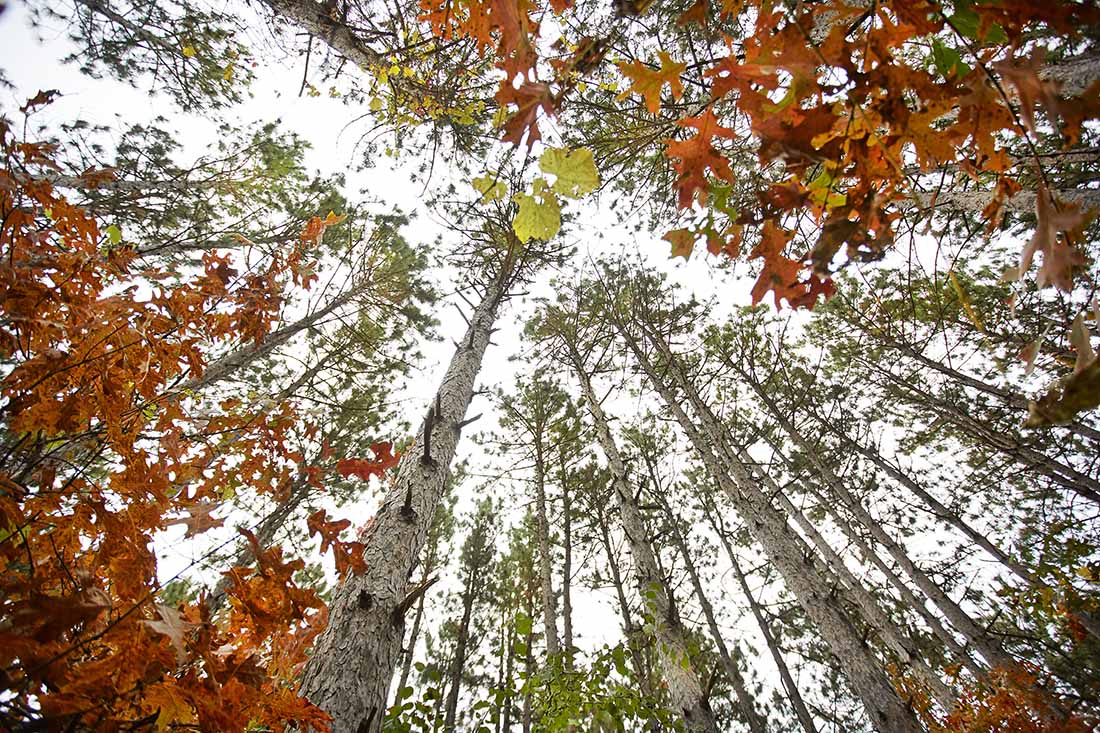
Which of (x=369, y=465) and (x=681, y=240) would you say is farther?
(x=369, y=465)

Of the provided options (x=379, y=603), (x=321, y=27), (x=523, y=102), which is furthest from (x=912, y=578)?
(x=321, y=27)

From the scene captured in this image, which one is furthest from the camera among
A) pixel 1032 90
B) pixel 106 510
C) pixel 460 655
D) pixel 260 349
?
pixel 460 655

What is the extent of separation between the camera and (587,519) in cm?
1041

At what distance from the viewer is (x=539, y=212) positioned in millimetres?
1179

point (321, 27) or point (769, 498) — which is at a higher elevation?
point (321, 27)

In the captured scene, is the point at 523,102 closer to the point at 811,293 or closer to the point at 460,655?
the point at 811,293

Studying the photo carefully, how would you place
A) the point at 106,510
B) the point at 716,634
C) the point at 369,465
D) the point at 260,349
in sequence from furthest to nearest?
1. the point at 716,634
2. the point at 260,349
3. the point at 369,465
4. the point at 106,510

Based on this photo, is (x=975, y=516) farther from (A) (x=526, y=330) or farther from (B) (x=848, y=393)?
(A) (x=526, y=330)

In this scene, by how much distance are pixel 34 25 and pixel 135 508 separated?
659 centimetres

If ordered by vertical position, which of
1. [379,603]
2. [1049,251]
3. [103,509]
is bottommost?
[1049,251]

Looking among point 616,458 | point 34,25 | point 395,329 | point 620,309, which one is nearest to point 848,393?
point 620,309

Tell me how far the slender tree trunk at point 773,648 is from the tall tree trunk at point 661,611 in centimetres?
577

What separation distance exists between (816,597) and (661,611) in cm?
159

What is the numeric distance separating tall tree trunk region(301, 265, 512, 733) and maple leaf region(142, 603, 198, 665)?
0.72 metres
